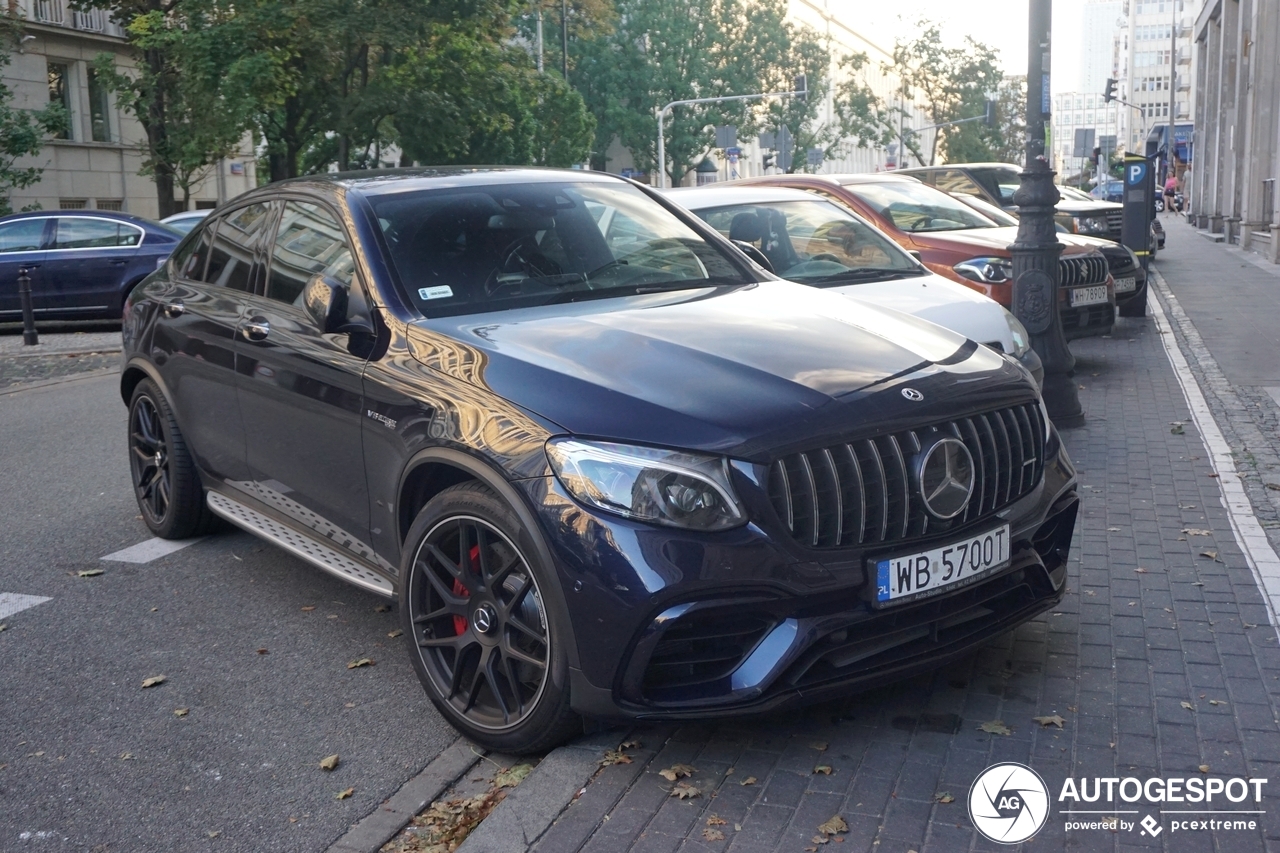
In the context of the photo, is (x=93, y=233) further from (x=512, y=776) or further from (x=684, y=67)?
(x=684, y=67)

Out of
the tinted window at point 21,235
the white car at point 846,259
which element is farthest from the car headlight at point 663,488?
the tinted window at point 21,235

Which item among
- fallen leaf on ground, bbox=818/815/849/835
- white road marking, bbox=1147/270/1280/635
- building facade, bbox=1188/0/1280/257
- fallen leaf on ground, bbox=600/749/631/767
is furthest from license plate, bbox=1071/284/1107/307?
building facade, bbox=1188/0/1280/257

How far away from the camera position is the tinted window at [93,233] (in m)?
16.7

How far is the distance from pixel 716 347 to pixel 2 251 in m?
15.1

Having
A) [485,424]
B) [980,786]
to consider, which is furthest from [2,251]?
[980,786]

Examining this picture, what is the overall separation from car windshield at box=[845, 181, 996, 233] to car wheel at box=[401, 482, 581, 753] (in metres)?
7.52

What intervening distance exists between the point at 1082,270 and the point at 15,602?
827 centimetres

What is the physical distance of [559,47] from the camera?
5872 cm

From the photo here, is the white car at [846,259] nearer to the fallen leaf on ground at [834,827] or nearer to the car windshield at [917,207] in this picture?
the car windshield at [917,207]

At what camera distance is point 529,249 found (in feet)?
15.6

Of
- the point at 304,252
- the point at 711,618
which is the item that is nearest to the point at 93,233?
the point at 304,252

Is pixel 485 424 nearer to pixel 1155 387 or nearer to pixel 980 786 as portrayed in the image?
pixel 980 786

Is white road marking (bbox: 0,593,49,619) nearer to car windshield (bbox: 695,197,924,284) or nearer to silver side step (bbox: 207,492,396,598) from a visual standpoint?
silver side step (bbox: 207,492,396,598)

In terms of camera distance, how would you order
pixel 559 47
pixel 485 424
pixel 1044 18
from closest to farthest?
pixel 485 424 → pixel 1044 18 → pixel 559 47
